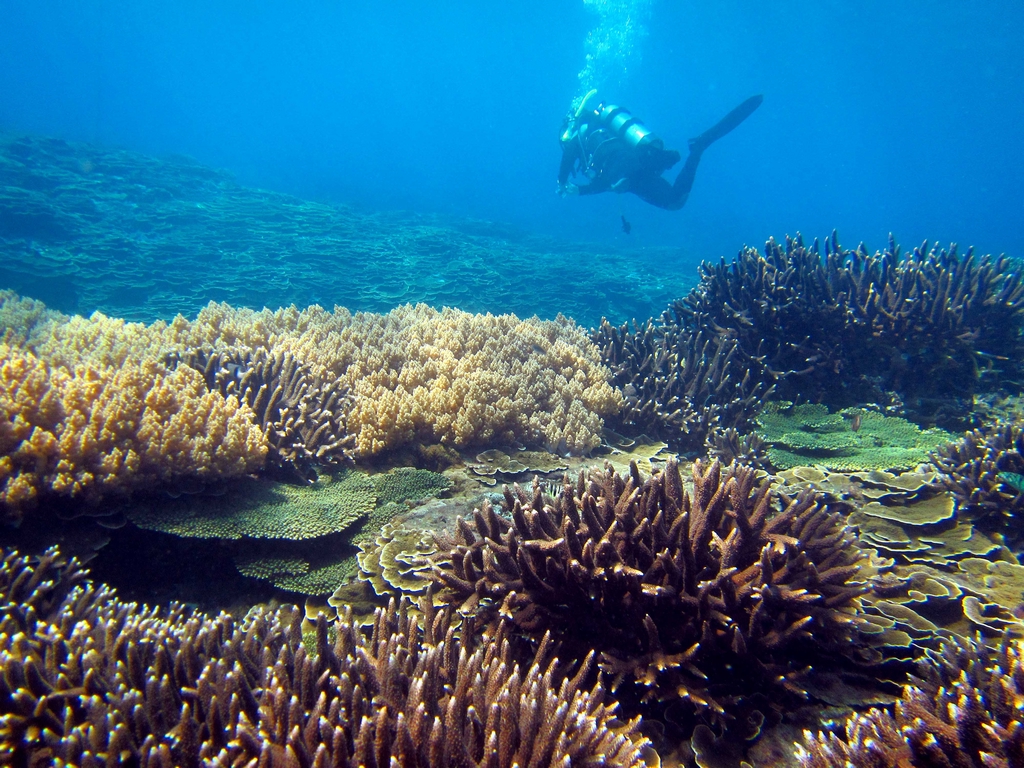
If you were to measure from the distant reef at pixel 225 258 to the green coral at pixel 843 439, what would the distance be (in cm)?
949

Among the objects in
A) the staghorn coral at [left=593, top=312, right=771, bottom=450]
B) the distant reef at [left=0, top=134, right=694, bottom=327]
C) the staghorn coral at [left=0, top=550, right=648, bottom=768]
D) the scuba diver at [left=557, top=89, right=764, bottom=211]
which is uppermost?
the scuba diver at [left=557, top=89, right=764, bottom=211]

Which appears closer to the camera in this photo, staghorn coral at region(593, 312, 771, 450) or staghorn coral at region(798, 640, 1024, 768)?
staghorn coral at region(798, 640, 1024, 768)

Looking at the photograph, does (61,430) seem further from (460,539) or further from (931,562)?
(931,562)

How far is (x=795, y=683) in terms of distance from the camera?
2.39 metres

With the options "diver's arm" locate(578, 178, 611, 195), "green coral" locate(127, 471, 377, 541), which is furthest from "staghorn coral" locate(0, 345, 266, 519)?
"diver's arm" locate(578, 178, 611, 195)

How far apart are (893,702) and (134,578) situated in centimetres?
458

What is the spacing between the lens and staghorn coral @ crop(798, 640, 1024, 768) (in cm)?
175

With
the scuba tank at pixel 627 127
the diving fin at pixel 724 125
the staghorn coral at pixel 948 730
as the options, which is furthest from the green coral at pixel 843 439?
the diving fin at pixel 724 125

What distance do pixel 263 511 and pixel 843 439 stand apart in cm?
580

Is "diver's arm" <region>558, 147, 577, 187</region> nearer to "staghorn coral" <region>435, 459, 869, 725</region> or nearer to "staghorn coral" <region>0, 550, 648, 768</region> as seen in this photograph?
"staghorn coral" <region>435, 459, 869, 725</region>

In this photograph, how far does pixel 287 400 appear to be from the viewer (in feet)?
15.7

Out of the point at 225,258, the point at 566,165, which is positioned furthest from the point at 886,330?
the point at 225,258

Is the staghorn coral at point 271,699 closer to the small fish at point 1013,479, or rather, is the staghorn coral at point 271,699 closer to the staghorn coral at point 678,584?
the staghorn coral at point 678,584

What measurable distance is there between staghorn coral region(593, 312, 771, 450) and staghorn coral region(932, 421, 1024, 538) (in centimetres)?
207
